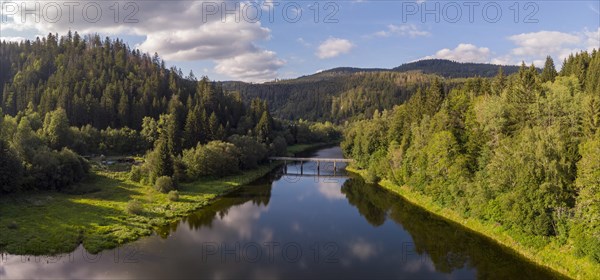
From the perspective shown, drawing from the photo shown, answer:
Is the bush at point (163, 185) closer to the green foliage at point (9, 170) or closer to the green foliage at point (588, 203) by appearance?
the green foliage at point (9, 170)

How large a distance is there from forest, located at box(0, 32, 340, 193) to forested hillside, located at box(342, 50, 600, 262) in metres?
44.0

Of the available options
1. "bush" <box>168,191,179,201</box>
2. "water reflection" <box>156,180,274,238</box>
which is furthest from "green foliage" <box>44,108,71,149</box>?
"water reflection" <box>156,180,274,238</box>

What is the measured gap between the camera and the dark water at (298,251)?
42125mm

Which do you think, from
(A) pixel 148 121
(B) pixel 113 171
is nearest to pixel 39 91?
(A) pixel 148 121

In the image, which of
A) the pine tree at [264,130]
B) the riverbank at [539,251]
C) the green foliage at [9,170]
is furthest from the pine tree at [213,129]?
the riverbank at [539,251]

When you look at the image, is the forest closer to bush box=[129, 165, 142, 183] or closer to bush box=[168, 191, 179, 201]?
bush box=[129, 165, 142, 183]

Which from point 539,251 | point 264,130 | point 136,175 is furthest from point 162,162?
point 539,251

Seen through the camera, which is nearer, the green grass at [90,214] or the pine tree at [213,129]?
the green grass at [90,214]

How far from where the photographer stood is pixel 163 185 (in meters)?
75.7

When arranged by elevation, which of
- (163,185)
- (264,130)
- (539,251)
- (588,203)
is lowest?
(539,251)

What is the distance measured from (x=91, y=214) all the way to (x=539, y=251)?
60.1 m

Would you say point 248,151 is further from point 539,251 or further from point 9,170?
point 539,251

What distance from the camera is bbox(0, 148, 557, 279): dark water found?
42125mm

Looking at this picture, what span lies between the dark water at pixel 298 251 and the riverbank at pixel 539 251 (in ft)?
4.99
